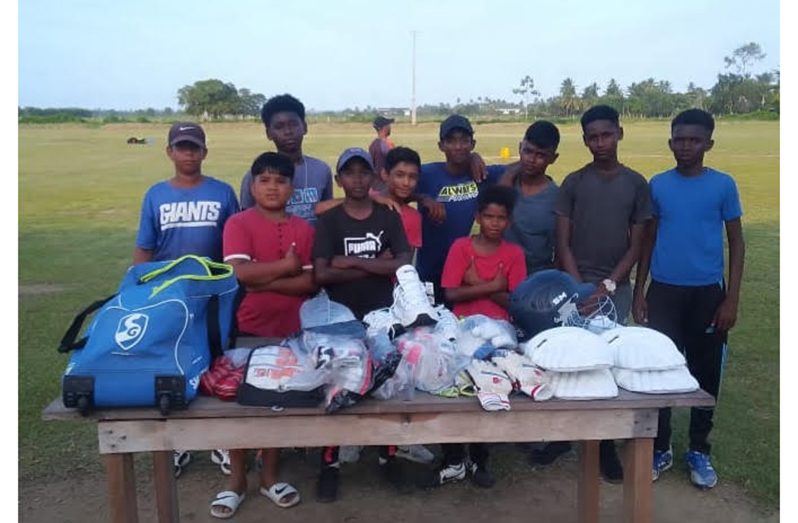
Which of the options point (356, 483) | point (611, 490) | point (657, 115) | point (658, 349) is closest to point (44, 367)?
point (356, 483)

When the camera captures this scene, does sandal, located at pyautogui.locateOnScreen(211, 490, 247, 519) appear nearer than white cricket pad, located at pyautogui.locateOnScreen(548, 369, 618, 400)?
No

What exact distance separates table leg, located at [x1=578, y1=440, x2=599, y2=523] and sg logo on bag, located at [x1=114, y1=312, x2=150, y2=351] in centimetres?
221

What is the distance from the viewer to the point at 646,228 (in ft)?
14.6

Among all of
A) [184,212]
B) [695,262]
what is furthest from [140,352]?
[695,262]

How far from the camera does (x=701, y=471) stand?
4504 mm

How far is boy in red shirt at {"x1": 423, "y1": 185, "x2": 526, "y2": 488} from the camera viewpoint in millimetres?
4035

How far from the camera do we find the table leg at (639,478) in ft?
10.4

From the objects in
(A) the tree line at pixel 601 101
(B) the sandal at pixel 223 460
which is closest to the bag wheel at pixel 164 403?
(B) the sandal at pixel 223 460

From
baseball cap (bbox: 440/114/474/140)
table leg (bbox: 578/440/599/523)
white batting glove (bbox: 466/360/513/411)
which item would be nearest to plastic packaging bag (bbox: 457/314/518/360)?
white batting glove (bbox: 466/360/513/411)

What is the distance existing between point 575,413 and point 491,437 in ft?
1.15

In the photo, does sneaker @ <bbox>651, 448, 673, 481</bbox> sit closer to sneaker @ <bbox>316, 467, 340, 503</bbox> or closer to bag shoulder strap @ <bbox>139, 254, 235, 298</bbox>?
sneaker @ <bbox>316, 467, 340, 503</bbox>

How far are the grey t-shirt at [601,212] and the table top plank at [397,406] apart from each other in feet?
4.57

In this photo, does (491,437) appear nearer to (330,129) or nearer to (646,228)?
(646,228)

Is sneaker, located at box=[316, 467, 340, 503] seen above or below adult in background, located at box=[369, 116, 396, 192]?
below
